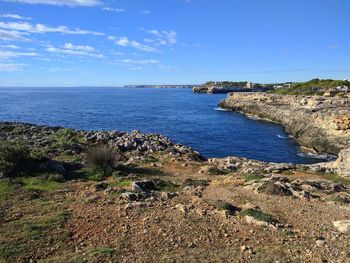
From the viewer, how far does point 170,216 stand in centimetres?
1314

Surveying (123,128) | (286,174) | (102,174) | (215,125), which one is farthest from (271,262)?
(215,125)

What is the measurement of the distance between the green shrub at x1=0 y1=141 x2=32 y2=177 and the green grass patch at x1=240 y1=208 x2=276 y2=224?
1185 centimetres

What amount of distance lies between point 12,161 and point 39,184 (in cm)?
299

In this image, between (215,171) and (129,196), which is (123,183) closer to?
(129,196)

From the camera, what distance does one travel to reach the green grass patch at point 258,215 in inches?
499

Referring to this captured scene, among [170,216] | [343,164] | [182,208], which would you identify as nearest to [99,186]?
[182,208]

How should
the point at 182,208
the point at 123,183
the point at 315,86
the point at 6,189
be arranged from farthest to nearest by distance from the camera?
the point at 315,86, the point at 123,183, the point at 6,189, the point at 182,208

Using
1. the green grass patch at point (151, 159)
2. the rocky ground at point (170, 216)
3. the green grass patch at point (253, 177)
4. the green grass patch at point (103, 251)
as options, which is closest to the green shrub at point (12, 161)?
the rocky ground at point (170, 216)

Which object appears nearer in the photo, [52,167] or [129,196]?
[129,196]

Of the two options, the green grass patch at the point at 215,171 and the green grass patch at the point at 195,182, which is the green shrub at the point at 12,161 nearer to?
the green grass patch at the point at 195,182

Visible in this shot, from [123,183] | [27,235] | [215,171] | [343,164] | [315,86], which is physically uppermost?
[27,235]

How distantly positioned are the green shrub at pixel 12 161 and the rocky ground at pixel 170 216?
0.71 m

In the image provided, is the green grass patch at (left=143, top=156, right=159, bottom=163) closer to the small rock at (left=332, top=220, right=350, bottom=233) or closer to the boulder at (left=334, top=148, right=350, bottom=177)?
the boulder at (left=334, top=148, right=350, bottom=177)

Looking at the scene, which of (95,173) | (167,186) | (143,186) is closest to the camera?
(143,186)
